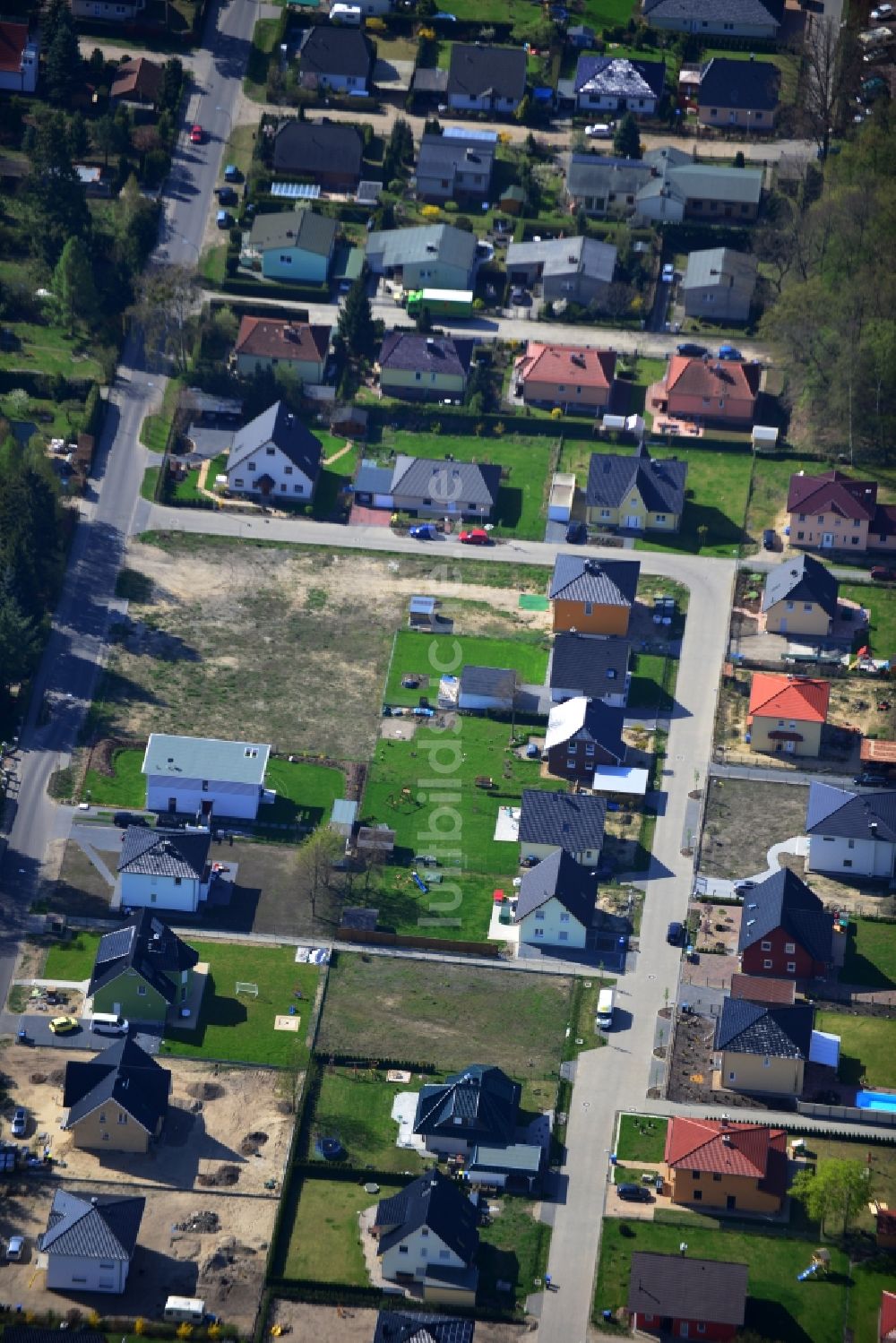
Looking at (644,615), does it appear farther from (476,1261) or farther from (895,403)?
(476,1261)

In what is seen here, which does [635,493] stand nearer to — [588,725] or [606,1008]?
[588,725]

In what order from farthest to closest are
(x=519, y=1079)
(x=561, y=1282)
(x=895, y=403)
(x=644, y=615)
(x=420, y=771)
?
(x=895, y=403) → (x=644, y=615) → (x=420, y=771) → (x=519, y=1079) → (x=561, y=1282)

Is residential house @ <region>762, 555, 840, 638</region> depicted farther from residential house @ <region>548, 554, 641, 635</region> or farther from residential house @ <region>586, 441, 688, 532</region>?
residential house @ <region>586, 441, 688, 532</region>

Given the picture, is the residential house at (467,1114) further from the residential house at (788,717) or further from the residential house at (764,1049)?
the residential house at (788,717)

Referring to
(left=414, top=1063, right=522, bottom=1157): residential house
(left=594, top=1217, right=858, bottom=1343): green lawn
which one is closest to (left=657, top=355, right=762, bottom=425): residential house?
(left=414, top=1063, right=522, bottom=1157): residential house

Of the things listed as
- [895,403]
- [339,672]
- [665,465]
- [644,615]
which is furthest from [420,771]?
[895,403]

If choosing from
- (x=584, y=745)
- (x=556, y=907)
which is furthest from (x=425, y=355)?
(x=556, y=907)
